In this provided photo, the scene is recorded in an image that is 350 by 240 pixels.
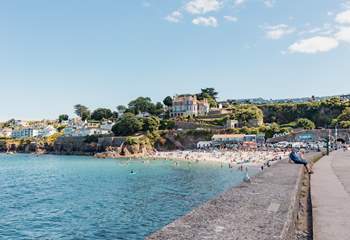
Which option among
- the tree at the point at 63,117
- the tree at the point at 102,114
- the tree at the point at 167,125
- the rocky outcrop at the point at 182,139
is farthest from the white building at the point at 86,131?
the tree at the point at 63,117

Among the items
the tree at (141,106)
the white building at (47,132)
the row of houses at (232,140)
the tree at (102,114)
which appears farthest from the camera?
the tree at (102,114)

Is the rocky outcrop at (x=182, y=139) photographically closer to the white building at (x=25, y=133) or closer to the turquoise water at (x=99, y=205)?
the turquoise water at (x=99, y=205)

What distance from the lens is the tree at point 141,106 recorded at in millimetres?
143125

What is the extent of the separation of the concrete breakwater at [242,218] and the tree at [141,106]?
13061 cm

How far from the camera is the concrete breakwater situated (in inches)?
284

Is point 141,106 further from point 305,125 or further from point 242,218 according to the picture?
point 242,218

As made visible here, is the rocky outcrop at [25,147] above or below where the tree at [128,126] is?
below

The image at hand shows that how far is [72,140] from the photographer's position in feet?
381

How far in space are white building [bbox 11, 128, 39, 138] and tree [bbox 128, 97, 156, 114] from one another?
139 feet

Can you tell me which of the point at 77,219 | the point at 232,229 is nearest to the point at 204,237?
the point at 232,229

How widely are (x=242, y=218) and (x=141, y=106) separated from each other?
136359 mm

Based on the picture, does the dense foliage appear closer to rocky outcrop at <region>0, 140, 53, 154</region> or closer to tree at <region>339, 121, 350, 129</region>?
tree at <region>339, 121, 350, 129</region>

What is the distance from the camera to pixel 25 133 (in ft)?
521

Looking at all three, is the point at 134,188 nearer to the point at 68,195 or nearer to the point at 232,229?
the point at 68,195
